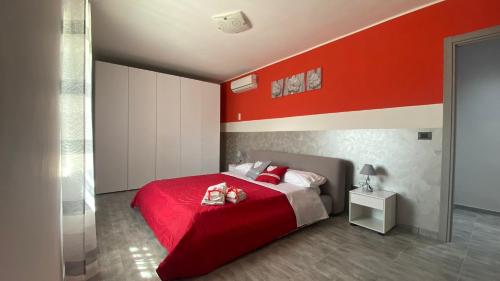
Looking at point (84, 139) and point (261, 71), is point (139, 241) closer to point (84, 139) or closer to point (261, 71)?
point (84, 139)

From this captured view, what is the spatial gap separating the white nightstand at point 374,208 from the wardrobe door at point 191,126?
348cm

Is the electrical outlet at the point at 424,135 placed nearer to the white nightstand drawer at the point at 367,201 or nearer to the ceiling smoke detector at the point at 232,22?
the white nightstand drawer at the point at 367,201

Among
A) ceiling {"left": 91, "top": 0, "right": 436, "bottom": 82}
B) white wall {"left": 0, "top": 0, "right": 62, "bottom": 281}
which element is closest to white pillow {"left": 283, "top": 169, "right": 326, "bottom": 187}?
ceiling {"left": 91, "top": 0, "right": 436, "bottom": 82}

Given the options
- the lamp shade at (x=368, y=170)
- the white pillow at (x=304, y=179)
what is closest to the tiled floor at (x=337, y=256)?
the white pillow at (x=304, y=179)

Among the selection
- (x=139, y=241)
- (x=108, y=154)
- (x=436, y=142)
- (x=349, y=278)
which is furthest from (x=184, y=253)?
(x=108, y=154)

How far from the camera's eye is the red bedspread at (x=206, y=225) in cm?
168

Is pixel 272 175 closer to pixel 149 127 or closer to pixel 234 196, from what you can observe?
pixel 234 196

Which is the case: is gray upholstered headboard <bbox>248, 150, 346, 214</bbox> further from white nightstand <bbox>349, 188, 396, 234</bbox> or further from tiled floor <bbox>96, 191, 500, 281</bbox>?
tiled floor <bbox>96, 191, 500, 281</bbox>

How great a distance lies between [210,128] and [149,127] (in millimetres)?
1409

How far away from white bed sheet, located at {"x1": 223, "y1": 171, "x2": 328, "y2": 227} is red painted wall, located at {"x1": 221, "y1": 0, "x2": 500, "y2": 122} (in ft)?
4.36

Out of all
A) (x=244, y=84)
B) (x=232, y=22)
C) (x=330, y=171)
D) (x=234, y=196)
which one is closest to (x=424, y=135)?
(x=330, y=171)

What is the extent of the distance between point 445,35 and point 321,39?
143cm

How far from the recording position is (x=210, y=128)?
17.1 feet

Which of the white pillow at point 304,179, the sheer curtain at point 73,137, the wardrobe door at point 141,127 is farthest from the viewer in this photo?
the wardrobe door at point 141,127
